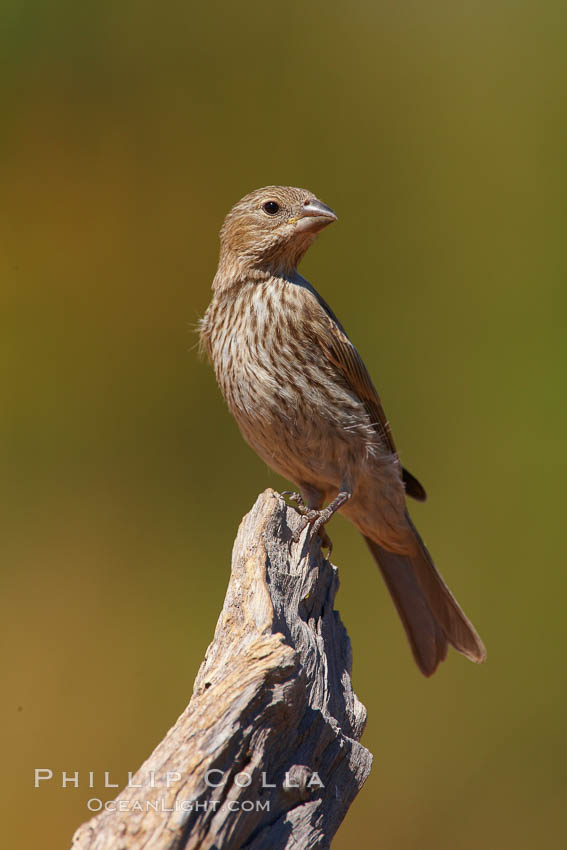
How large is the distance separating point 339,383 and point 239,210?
804 mm

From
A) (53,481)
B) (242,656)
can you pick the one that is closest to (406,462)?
(53,481)

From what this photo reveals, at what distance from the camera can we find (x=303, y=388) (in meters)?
3.52

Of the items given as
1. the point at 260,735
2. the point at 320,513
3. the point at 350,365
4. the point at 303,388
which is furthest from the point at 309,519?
the point at 260,735

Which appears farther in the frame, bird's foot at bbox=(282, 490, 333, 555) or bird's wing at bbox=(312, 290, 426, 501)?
bird's wing at bbox=(312, 290, 426, 501)

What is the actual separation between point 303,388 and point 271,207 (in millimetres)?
749

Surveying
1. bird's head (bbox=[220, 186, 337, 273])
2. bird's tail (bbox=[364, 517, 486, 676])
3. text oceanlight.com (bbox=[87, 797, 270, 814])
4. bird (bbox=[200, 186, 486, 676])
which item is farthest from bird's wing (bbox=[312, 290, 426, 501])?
text oceanlight.com (bbox=[87, 797, 270, 814])

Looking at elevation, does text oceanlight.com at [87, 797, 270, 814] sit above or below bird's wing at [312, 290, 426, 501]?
below

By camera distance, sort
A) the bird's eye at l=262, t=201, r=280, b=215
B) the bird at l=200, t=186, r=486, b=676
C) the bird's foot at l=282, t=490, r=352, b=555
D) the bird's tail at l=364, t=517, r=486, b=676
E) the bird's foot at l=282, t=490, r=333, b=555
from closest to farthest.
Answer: the bird's foot at l=282, t=490, r=333, b=555, the bird's foot at l=282, t=490, r=352, b=555, the bird at l=200, t=186, r=486, b=676, the bird's eye at l=262, t=201, r=280, b=215, the bird's tail at l=364, t=517, r=486, b=676

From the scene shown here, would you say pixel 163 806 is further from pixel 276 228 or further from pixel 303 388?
pixel 276 228

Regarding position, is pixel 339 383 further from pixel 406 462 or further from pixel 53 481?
pixel 53 481

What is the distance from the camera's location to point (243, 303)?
3.66 metres

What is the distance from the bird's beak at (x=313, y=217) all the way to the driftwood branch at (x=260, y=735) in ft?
4.11

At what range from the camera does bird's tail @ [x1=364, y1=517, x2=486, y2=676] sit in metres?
4.00

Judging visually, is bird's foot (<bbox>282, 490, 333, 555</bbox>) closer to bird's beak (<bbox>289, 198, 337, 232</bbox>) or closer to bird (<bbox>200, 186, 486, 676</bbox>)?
bird (<bbox>200, 186, 486, 676</bbox>)
